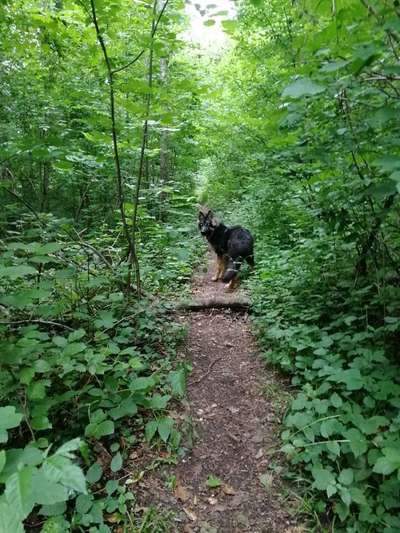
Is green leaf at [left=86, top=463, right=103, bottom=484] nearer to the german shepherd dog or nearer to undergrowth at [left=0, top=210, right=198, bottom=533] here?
undergrowth at [left=0, top=210, right=198, bottom=533]

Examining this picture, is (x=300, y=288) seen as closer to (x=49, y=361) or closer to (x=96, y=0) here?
(x=49, y=361)

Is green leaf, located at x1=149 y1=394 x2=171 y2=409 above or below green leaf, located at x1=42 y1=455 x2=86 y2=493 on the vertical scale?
below

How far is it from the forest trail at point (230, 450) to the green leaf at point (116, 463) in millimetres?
269

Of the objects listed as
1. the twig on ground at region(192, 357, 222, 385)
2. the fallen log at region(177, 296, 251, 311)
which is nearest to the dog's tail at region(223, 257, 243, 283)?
the fallen log at region(177, 296, 251, 311)

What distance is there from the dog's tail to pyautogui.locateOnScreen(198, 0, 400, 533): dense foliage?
0.45 m

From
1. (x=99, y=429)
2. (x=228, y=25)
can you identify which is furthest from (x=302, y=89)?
(x=99, y=429)

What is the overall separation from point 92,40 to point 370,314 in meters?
3.73

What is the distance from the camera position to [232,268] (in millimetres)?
5797

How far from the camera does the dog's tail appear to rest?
5688 mm

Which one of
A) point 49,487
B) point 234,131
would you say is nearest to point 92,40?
point 49,487

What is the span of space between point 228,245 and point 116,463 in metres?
4.37

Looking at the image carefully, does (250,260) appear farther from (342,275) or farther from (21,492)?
(21,492)

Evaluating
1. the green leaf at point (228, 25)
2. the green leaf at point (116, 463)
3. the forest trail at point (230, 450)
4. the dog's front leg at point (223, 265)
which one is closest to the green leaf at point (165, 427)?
the forest trail at point (230, 450)

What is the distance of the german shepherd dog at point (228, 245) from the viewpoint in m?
5.83
